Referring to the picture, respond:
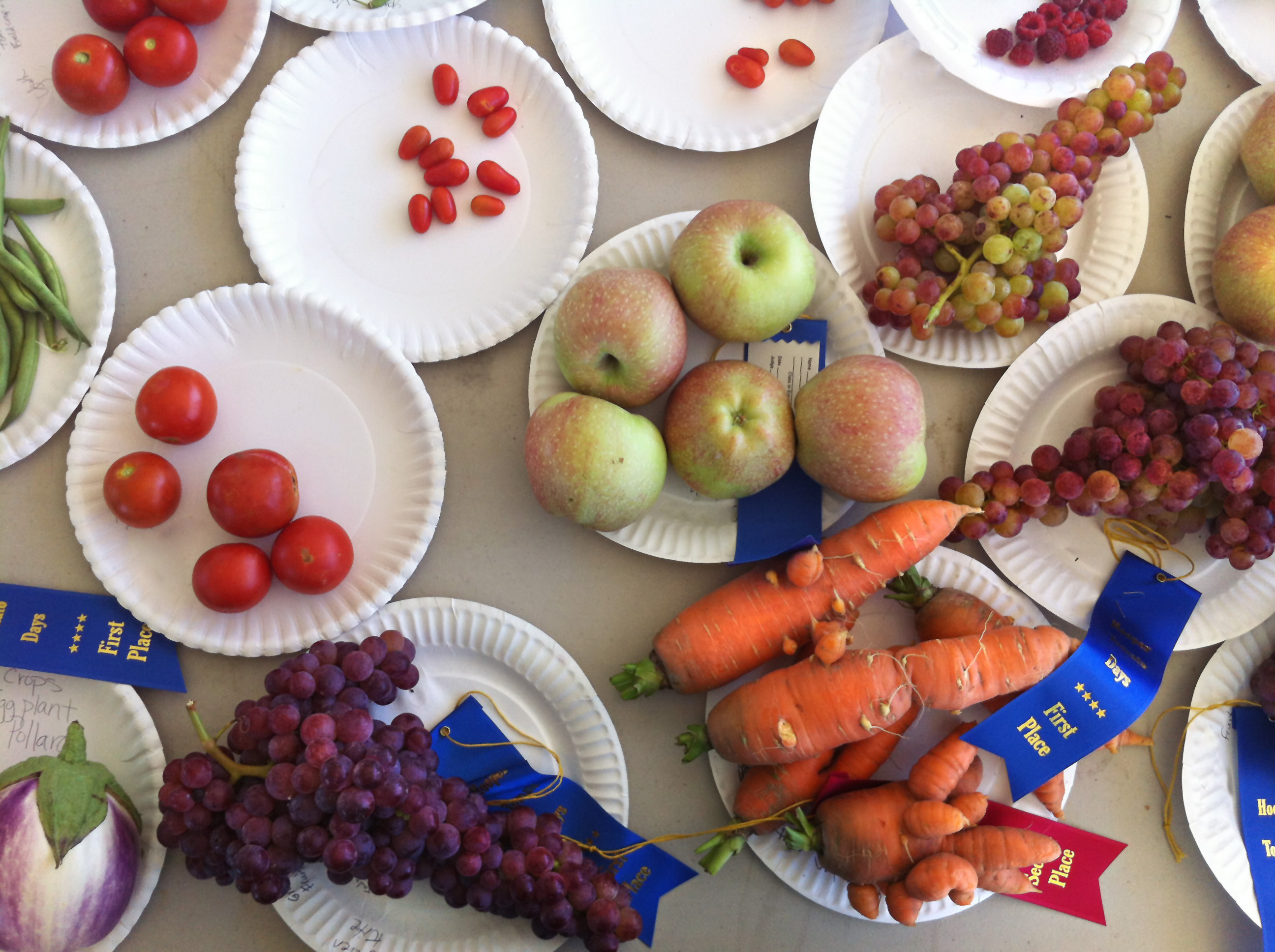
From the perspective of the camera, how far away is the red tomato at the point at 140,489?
958 mm

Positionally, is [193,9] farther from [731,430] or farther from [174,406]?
[731,430]

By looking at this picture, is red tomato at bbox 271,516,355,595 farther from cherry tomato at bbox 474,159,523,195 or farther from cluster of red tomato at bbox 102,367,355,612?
cherry tomato at bbox 474,159,523,195

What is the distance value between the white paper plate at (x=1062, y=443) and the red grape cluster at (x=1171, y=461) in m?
0.03

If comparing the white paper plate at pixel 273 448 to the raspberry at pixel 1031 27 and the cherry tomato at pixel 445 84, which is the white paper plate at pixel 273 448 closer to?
the cherry tomato at pixel 445 84

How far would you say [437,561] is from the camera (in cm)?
108

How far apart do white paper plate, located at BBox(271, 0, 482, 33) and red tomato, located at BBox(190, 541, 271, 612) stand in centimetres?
72

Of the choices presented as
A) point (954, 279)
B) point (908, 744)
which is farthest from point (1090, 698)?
point (954, 279)

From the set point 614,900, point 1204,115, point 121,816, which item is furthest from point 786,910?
point 1204,115

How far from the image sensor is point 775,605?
101 cm

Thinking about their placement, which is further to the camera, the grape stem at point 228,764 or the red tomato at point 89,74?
the red tomato at point 89,74

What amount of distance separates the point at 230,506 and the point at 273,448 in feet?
0.38

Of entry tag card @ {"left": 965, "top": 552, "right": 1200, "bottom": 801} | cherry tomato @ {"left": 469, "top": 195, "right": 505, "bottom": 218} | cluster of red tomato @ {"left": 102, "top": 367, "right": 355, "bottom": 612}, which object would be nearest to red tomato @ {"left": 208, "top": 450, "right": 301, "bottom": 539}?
cluster of red tomato @ {"left": 102, "top": 367, "right": 355, "bottom": 612}

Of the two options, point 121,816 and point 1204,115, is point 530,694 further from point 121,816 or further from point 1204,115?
point 1204,115

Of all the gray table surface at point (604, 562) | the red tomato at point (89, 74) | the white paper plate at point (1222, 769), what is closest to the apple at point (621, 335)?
the gray table surface at point (604, 562)
